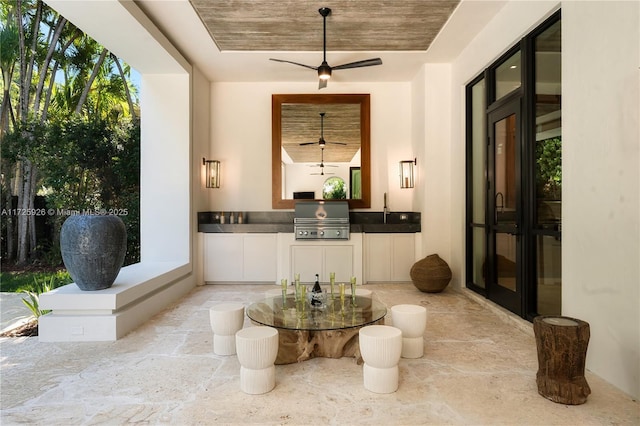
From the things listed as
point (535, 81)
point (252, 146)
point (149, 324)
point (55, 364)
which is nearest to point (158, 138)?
point (252, 146)

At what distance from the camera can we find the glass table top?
2623 millimetres

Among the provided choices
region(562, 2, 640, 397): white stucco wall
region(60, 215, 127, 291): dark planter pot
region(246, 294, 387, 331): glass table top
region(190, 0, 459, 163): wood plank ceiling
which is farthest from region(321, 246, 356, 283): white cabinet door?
region(562, 2, 640, 397): white stucco wall

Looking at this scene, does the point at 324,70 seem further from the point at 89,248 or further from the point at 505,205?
the point at 89,248

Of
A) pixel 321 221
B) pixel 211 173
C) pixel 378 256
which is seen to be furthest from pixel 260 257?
pixel 378 256

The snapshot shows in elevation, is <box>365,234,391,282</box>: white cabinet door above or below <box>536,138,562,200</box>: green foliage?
below

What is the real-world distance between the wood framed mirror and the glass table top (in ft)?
10.3

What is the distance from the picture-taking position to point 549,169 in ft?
11.0

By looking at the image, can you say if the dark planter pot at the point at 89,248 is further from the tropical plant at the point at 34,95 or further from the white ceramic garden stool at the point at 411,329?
the tropical plant at the point at 34,95

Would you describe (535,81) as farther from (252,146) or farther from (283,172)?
(252,146)

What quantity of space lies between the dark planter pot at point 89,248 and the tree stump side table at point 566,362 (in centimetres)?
356

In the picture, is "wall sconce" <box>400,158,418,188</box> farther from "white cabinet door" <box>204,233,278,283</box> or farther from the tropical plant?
the tropical plant

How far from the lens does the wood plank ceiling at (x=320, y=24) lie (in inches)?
156

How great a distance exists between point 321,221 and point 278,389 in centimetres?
362

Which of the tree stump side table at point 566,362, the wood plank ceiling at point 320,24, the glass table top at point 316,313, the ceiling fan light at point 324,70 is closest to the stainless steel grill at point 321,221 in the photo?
the ceiling fan light at point 324,70
